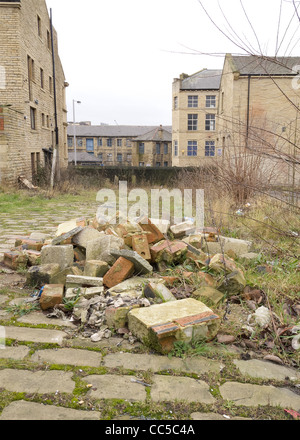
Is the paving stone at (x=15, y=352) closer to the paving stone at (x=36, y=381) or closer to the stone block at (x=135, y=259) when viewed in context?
the paving stone at (x=36, y=381)

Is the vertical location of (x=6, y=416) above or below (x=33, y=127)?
below

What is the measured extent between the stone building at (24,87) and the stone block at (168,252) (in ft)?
35.3

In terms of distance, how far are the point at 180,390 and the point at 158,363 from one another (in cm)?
32

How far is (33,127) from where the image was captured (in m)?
17.1

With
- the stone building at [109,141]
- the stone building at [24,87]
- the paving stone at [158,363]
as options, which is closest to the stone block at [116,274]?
the paving stone at [158,363]

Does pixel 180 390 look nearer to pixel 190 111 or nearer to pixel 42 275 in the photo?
pixel 42 275

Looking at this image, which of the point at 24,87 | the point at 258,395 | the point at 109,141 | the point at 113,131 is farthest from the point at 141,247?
the point at 113,131

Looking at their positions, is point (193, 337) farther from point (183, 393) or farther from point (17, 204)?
point (17, 204)

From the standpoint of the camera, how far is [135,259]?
3674mm

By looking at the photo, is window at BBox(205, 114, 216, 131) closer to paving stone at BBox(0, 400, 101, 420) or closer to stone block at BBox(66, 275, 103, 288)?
stone block at BBox(66, 275, 103, 288)

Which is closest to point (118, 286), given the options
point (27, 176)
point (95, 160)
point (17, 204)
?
point (17, 204)

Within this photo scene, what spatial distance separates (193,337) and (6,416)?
4.39 ft

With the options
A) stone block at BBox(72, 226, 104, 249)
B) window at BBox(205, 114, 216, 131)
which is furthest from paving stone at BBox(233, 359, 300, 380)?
window at BBox(205, 114, 216, 131)

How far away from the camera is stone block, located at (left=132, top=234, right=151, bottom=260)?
4059mm
